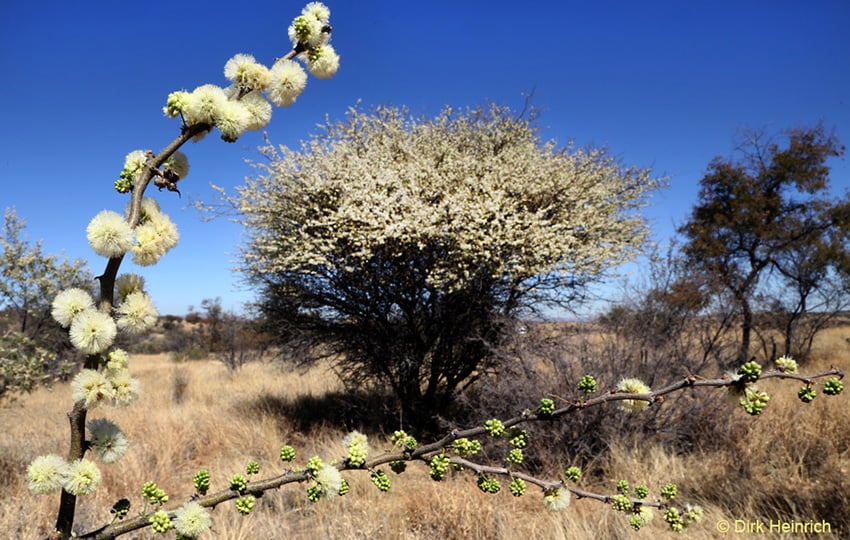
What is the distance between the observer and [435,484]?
4.15m

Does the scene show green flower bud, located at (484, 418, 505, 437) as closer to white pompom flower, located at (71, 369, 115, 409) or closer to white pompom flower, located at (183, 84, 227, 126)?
white pompom flower, located at (71, 369, 115, 409)

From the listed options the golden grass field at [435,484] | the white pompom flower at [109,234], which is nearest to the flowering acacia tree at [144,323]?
the white pompom flower at [109,234]

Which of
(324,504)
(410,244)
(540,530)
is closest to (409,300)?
(410,244)

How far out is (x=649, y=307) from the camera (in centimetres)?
617

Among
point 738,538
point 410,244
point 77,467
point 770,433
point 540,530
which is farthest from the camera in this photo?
point 410,244

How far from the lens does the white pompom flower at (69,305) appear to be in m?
0.97

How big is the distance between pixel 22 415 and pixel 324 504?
7842 mm

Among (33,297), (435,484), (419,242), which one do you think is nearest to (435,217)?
(419,242)

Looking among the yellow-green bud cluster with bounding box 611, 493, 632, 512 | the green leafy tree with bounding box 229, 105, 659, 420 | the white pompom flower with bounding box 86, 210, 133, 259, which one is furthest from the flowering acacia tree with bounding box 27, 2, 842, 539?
the green leafy tree with bounding box 229, 105, 659, 420

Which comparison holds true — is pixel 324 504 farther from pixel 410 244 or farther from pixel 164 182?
pixel 164 182

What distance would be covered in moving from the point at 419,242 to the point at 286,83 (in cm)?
419

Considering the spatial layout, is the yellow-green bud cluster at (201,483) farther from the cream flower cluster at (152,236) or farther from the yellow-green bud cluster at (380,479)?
the cream flower cluster at (152,236)

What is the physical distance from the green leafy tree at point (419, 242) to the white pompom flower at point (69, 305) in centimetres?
406

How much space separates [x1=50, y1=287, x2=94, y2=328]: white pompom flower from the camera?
38.1 inches
